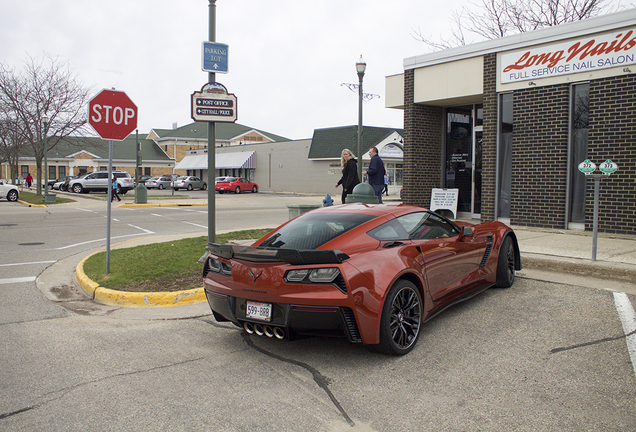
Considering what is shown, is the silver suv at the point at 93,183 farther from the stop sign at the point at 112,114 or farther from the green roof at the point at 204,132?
the stop sign at the point at 112,114

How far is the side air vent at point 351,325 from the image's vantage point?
4.04 meters

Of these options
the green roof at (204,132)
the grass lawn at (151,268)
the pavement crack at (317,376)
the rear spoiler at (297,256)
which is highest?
the green roof at (204,132)

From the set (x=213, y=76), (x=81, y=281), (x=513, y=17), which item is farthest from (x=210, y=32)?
(x=513, y=17)

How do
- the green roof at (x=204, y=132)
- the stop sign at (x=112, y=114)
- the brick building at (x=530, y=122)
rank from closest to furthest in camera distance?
the stop sign at (x=112, y=114), the brick building at (x=530, y=122), the green roof at (x=204, y=132)

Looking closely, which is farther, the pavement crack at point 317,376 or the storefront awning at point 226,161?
the storefront awning at point 226,161

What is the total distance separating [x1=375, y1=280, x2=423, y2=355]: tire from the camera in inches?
166

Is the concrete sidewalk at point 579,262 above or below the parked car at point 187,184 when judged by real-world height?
below

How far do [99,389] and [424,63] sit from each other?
12.6m

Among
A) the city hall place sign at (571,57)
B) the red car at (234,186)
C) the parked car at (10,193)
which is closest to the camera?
the city hall place sign at (571,57)

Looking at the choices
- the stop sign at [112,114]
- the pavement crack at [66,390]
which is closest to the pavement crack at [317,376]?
the pavement crack at [66,390]

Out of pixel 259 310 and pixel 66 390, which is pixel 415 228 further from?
pixel 66 390

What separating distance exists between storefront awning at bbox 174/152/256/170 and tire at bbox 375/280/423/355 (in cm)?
4958

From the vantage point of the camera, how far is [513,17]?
81.1ft

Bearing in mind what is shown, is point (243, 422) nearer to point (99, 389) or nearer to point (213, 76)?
point (99, 389)
